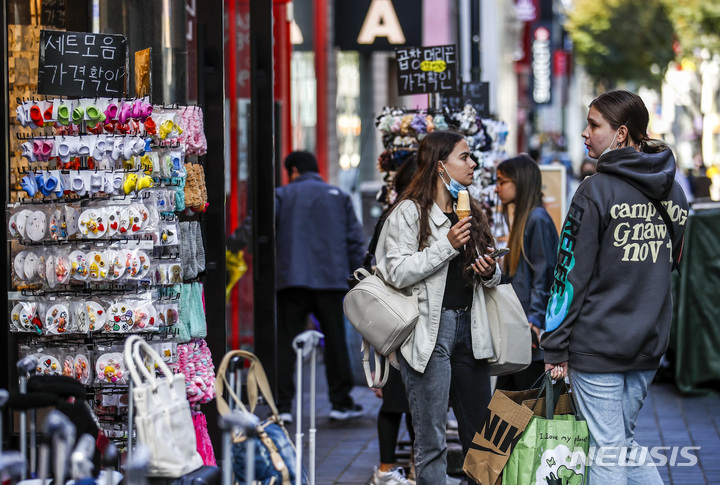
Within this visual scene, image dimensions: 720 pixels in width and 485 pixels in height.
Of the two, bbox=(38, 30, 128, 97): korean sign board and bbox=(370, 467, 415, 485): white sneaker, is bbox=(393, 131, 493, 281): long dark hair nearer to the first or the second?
bbox=(370, 467, 415, 485): white sneaker

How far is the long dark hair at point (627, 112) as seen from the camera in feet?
16.1

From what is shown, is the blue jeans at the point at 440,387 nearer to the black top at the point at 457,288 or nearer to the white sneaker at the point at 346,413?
the black top at the point at 457,288

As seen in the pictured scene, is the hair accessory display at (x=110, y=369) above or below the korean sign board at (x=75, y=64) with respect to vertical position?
below

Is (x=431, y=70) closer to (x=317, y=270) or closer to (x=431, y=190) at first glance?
(x=317, y=270)

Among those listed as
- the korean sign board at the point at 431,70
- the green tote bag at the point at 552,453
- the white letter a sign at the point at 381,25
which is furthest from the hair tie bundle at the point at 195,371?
the white letter a sign at the point at 381,25

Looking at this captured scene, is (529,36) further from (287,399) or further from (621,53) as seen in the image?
(287,399)

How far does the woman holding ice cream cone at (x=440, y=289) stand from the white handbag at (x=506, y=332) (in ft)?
0.28

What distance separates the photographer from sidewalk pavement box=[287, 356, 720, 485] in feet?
23.4

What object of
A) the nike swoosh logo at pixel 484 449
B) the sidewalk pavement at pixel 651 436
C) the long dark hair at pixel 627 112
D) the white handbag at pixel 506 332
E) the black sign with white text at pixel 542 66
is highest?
the black sign with white text at pixel 542 66

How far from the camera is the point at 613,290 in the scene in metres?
4.78

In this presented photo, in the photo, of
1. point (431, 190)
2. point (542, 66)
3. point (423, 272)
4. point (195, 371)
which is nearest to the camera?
point (423, 272)

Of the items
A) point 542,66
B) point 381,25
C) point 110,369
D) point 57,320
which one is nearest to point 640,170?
point 110,369

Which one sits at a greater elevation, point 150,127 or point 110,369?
point 150,127

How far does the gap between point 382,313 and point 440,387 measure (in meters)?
0.46
